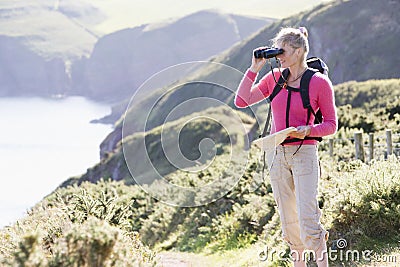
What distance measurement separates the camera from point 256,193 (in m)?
12.3

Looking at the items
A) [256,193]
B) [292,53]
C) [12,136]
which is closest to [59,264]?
[292,53]

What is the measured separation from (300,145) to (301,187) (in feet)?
1.14

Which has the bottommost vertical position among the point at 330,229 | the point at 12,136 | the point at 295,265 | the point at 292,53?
the point at 12,136

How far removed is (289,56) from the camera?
A: 5.05m

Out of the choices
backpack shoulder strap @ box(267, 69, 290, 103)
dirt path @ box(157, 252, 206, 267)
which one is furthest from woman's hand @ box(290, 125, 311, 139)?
dirt path @ box(157, 252, 206, 267)

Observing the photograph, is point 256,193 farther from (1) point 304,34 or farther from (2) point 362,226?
(1) point 304,34

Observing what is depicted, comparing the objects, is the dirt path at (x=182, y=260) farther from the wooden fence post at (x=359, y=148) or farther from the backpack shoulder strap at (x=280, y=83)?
the wooden fence post at (x=359, y=148)

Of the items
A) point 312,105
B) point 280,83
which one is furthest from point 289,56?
point 312,105

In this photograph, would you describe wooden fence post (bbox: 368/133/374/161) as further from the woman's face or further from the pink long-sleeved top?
the woman's face

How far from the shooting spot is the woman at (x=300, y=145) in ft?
16.3

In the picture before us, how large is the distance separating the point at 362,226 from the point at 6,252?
3.89 m

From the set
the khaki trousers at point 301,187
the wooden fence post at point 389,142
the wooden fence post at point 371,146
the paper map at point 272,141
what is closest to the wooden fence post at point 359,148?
the wooden fence post at point 371,146

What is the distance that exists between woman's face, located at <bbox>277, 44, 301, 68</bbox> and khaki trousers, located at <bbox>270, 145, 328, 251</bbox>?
700mm

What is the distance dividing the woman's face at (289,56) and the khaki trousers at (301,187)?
700 mm
